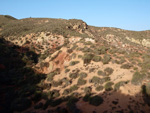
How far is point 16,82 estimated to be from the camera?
18.3m

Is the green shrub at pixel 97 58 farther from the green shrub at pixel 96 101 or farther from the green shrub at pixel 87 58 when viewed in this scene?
the green shrub at pixel 96 101

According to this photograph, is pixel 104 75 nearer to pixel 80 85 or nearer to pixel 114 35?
pixel 80 85

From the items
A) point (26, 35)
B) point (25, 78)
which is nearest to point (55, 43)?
point (26, 35)

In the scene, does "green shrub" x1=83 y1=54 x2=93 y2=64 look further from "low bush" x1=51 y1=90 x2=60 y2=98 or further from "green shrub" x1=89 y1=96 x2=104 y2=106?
"green shrub" x1=89 y1=96 x2=104 y2=106

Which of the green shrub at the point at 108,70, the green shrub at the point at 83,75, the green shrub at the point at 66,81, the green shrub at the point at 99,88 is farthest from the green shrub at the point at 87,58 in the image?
the green shrub at the point at 99,88

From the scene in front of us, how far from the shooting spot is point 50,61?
2225cm

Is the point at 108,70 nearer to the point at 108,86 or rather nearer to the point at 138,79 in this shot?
the point at 108,86

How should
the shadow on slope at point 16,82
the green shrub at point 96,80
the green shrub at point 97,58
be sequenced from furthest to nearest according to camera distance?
the green shrub at point 97,58 → the green shrub at point 96,80 → the shadow on slope at point 16,82

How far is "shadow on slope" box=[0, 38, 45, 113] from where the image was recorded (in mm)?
13055

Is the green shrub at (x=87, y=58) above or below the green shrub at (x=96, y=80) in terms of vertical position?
above

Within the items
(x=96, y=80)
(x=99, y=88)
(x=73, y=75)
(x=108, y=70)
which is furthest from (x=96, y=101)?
(x=73, y=75)

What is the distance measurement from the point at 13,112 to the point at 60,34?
109 feet

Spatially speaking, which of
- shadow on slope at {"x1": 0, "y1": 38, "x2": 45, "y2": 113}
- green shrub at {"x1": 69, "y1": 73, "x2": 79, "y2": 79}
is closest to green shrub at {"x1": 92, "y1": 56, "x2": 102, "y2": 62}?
green shrub at {"x1": 69, "y1": 73, "x2": 79, "y2": 79}

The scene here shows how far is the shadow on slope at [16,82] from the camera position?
13.1 m
